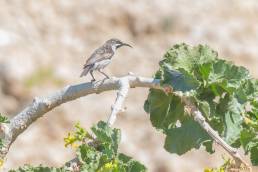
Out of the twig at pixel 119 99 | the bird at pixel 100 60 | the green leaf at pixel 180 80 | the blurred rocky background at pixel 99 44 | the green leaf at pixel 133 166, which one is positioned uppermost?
the blurred rocky background at pixel 99 44

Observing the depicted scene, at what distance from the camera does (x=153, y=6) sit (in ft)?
58.5

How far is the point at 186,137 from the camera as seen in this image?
4855mm

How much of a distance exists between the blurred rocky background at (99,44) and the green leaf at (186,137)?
9949 millimetres

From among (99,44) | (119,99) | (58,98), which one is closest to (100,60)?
(58,98)

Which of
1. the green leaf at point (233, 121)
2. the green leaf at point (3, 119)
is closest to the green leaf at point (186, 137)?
the green leaf at point (233, 121)

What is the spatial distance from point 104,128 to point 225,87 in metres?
0.74

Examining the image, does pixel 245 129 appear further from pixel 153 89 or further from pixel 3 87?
pixel 3 87

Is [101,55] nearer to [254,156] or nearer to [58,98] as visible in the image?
[58,98]

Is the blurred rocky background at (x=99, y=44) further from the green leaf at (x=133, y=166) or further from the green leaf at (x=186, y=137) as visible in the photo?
the green leaf at (x=133, y=166)

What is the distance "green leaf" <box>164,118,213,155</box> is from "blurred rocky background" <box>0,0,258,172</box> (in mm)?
9949

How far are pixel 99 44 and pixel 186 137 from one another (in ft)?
39.6

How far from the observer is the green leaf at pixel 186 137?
481 centimetres

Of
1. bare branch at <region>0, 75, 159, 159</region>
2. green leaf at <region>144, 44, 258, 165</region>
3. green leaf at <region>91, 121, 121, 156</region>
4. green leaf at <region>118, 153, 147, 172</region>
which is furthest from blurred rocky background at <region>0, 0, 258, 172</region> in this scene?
green leaf at <region>118, 153, 147, 172</region>

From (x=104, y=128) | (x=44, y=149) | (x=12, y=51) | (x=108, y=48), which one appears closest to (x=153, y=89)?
(x=104, y=128)
